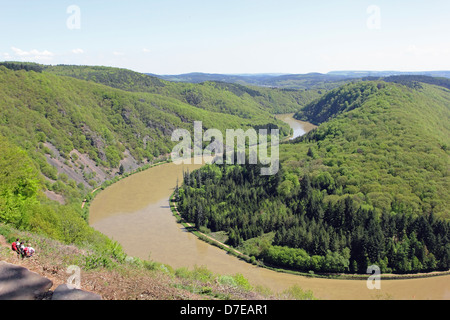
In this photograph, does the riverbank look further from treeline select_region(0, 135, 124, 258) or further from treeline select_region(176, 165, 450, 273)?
treeline select_region(0, 135, 124, 258)

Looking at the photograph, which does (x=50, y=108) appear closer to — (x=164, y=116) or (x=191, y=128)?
(x=164, y=116)

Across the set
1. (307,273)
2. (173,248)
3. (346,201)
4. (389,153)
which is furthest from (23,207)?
(389,153)

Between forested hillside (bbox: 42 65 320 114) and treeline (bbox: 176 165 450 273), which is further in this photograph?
forested hillside (bbox: 42 65 320 114)

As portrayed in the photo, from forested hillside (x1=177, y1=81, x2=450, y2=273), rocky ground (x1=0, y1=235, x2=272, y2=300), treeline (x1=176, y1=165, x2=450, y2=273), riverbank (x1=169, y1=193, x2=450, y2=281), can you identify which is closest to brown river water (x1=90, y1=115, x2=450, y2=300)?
riverbank (x1=169, y1=193, x2=450, y2=281)

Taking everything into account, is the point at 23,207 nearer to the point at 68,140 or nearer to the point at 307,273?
the point at 307,273
